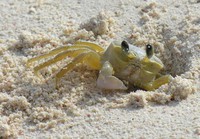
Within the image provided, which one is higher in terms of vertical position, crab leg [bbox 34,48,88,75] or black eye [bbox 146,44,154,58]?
black eye [bbox 146,44,154,58]

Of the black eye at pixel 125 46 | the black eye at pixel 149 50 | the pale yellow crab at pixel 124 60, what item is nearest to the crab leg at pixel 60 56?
the pale yellow crab at pixel 124 60

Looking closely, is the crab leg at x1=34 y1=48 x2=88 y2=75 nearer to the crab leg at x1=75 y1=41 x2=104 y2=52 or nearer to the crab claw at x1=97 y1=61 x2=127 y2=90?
the crab leg at x1=75 y1=41 x2=104 y2=52

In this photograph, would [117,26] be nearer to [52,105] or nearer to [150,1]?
[150,1]

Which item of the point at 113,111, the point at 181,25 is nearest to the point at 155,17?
the point at 181,25

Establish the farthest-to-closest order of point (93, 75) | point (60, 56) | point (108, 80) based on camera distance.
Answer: point (93, 75)
point (60, 56)
point (108, 80)

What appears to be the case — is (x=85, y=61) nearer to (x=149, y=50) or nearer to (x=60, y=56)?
(x=60, y=56)

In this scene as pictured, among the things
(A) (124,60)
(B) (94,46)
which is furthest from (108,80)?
(B) (94,46)

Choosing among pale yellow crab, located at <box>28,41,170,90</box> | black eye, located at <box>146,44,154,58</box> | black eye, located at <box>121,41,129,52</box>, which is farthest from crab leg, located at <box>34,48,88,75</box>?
black eye, located at <box>146,44,154,58</box>
